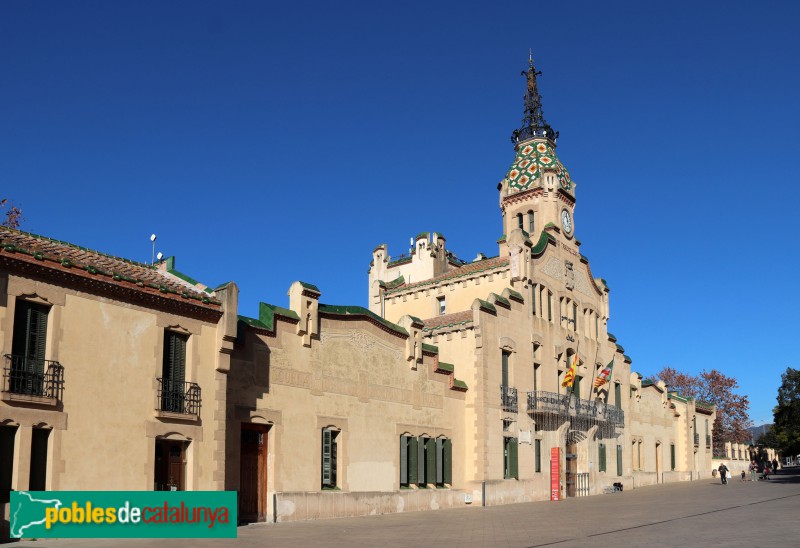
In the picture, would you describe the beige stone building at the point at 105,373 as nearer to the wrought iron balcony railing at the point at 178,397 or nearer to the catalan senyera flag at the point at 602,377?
the wrought iron balcony railing at the point at 178,397

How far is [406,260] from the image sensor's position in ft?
156

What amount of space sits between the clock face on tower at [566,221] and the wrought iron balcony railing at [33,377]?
105 feet

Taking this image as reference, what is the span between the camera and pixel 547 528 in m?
23.5

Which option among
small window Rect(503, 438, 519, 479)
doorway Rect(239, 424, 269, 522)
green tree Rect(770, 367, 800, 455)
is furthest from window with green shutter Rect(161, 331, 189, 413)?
green tree Rect(770, 367, 800, 455)

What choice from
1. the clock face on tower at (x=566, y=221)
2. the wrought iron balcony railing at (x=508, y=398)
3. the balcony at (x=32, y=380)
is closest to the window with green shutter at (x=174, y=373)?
the balcony at (x=32, y=380)

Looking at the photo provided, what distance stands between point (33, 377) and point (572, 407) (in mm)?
29953

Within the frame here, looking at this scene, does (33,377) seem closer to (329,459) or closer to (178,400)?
(178,400)

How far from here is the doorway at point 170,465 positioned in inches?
851

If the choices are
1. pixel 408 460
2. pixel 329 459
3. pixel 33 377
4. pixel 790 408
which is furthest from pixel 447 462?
pixel 790 408

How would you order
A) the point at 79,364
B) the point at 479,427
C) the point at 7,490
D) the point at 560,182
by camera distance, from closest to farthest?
the point at 7,490
the point at 79,364
the point at 479,427
the point at 560,182

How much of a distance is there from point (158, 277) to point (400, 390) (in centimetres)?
1140

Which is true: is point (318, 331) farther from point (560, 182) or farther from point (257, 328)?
point (560, 182)

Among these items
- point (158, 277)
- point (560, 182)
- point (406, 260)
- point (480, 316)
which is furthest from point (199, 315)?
point (560, 182)

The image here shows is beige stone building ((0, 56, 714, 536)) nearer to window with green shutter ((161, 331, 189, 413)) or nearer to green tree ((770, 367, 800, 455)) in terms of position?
window with green shutter ((161, 331, 189, 413))
